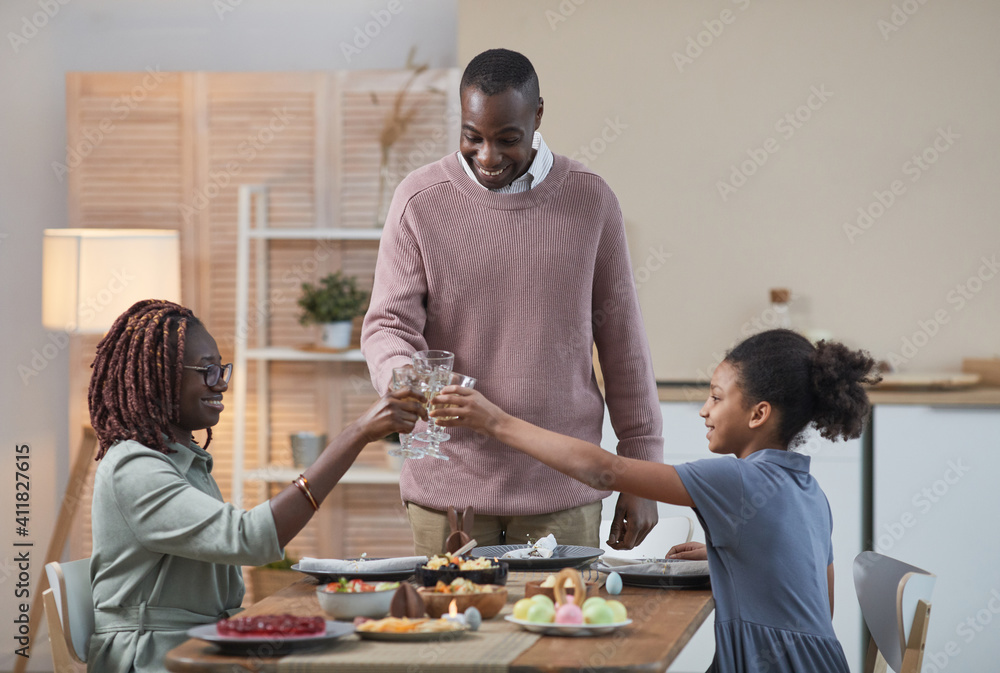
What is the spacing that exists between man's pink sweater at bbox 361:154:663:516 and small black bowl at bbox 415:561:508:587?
1.08ft

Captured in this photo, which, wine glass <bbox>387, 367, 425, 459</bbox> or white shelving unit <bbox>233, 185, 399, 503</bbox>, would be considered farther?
white shelving unit <bbox>233, 185, 399, 503</bbox>

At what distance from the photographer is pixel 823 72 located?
3682mm

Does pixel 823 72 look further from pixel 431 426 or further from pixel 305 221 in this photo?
pixel 431 426

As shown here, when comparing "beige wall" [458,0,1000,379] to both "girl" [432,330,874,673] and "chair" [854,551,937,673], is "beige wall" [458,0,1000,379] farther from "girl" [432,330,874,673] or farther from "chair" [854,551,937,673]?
"girl" [432,330,874,673]

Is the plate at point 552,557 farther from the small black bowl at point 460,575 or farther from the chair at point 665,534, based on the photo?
the chair at point 665,534


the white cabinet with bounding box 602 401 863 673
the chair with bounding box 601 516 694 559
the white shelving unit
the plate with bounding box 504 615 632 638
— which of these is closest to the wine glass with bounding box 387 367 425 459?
the plate with bounding box 504 615 632 638

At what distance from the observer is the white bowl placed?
55.4 inches

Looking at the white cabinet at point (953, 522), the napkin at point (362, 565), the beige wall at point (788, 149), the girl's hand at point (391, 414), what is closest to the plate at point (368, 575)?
the napkin at point (362, 565)

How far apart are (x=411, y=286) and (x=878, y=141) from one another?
7.81ft

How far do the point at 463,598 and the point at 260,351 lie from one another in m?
2.46

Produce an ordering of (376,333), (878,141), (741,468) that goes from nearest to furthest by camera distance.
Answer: (741,468)
(376,333)
(878,141)

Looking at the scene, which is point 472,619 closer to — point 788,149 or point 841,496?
point 841,496

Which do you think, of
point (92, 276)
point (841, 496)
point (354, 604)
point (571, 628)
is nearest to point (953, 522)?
point (841, 496)

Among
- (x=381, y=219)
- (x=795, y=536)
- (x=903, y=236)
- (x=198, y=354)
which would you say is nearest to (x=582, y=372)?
(x=795, y=536)
